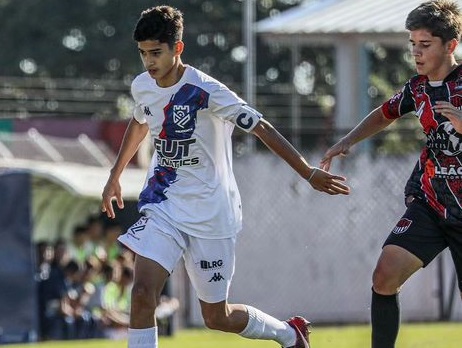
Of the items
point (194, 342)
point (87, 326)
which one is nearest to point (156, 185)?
point (194, 342)

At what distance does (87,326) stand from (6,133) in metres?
3.64

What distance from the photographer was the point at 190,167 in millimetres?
8492

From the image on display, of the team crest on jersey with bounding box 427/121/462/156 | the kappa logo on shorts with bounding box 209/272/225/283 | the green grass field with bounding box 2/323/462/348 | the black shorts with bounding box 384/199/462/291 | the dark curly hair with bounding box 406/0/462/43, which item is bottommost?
the green grass field with bounding box 2/323/462/348

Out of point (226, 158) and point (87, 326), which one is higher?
point (226, 158)

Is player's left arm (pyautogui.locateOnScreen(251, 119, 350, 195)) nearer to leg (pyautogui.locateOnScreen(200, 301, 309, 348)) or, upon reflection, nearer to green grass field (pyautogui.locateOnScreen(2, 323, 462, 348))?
leg (pyautogui.locateOnScreen(200, 301, 309, 348))

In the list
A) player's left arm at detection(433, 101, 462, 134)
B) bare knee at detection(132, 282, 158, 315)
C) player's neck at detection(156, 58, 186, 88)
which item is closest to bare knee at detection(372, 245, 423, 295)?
player's left arm at detection(433, 101, 462, 134)

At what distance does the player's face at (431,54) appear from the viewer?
8219 millimetres

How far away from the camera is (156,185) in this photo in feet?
28.1

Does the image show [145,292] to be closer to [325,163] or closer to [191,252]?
[191,252]

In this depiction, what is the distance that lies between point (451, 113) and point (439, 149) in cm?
36

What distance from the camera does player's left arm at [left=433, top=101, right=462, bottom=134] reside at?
7953 mm

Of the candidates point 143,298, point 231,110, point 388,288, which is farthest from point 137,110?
point 388,288

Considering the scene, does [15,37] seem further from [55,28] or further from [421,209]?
[421,209]

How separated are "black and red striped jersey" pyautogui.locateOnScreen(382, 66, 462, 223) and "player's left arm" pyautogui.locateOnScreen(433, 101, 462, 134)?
0.40 feet
